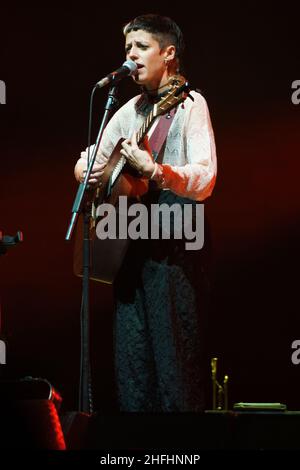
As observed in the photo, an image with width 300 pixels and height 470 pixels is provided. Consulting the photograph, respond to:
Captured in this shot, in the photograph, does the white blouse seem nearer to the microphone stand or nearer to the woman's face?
the woman's face

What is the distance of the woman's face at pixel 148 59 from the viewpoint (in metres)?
3.03

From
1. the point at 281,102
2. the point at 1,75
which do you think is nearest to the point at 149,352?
the point at 281,102

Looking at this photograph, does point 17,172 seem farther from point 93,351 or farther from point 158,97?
point 158,97

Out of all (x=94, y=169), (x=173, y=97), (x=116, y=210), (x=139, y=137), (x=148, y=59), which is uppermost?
(x=148, y=59)

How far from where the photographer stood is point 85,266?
2803 millimetres

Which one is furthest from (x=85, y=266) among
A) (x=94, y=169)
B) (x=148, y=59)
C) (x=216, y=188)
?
(x=216, y=188)

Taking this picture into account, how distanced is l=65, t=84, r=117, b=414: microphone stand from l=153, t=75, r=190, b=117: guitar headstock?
0.59 ft

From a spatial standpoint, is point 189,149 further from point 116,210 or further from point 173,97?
point 116,210

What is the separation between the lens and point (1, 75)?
4.20 m

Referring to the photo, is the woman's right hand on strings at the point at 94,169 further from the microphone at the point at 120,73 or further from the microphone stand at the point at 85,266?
the microphone at the point at 120,73

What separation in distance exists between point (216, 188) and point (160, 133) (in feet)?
3.51

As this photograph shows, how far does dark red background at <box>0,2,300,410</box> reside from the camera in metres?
3.90

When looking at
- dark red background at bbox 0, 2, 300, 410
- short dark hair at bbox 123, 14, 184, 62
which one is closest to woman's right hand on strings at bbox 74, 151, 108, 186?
short dark hair at bbox 123, 14, 184, 62

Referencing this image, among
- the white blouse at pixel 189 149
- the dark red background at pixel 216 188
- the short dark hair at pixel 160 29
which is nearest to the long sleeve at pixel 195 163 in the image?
the white blouse at pixel 189 149
